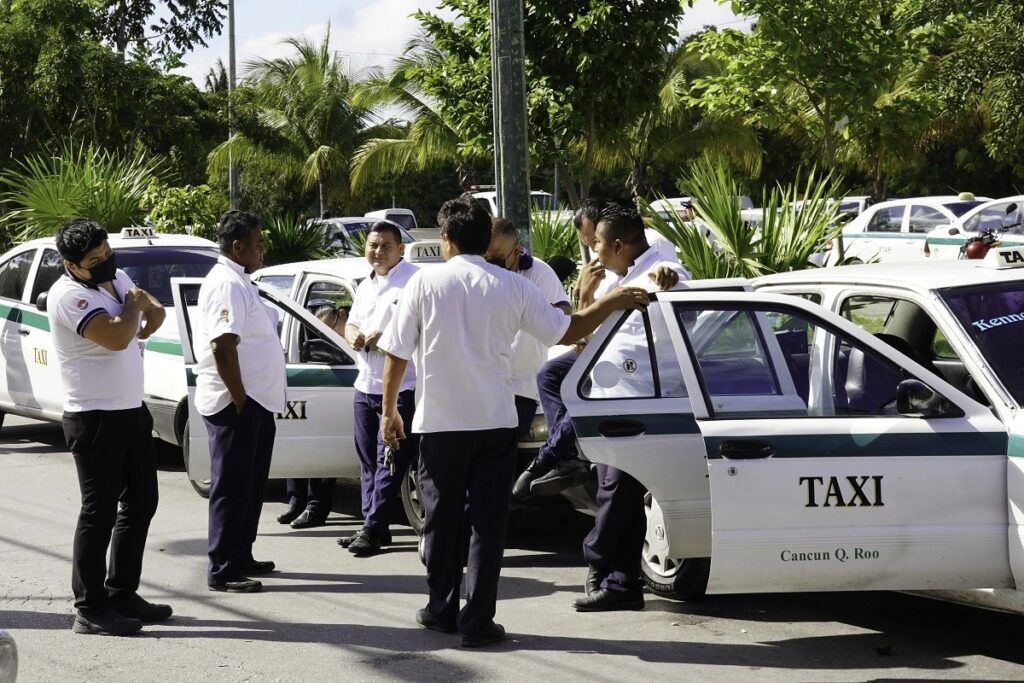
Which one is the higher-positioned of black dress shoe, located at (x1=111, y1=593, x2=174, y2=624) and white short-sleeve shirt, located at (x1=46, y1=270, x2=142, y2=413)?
white short-sleeve shirt, located at (x1=46, y1=270, x2=142, y2=413)

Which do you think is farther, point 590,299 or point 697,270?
point 697,270

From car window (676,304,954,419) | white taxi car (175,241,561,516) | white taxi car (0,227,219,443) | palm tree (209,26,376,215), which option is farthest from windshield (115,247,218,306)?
palm tree (209,26,376,215)

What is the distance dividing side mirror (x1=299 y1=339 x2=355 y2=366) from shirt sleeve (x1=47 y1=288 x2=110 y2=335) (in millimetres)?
2328

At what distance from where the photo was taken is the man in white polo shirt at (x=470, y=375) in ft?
18.6

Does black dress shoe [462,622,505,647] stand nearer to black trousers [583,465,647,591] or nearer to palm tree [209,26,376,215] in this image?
black trousers [583,465,647,591]

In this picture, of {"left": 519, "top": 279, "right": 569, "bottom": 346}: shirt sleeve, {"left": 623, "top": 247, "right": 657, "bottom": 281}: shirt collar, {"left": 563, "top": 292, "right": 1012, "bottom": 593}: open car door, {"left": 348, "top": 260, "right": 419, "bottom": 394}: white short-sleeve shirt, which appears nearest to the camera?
{"left": 563, "top": 292, "right": 1012, "bottom": 593}: open car door

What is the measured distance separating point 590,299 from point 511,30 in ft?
10.4

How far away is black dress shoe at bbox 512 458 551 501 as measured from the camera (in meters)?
6.93

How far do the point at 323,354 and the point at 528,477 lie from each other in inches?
74.3

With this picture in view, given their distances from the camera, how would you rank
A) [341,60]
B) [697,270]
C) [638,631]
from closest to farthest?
[638,631] → [697,270] → [341,60]

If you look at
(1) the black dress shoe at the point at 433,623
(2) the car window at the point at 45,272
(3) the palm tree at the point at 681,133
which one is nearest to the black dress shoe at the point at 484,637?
(1) the black dress shoe at the point at 433,623

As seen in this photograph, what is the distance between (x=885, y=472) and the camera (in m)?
5.30

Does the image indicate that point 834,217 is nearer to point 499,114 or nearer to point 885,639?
point 499,114

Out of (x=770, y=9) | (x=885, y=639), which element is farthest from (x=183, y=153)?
(x=885, y=639)
